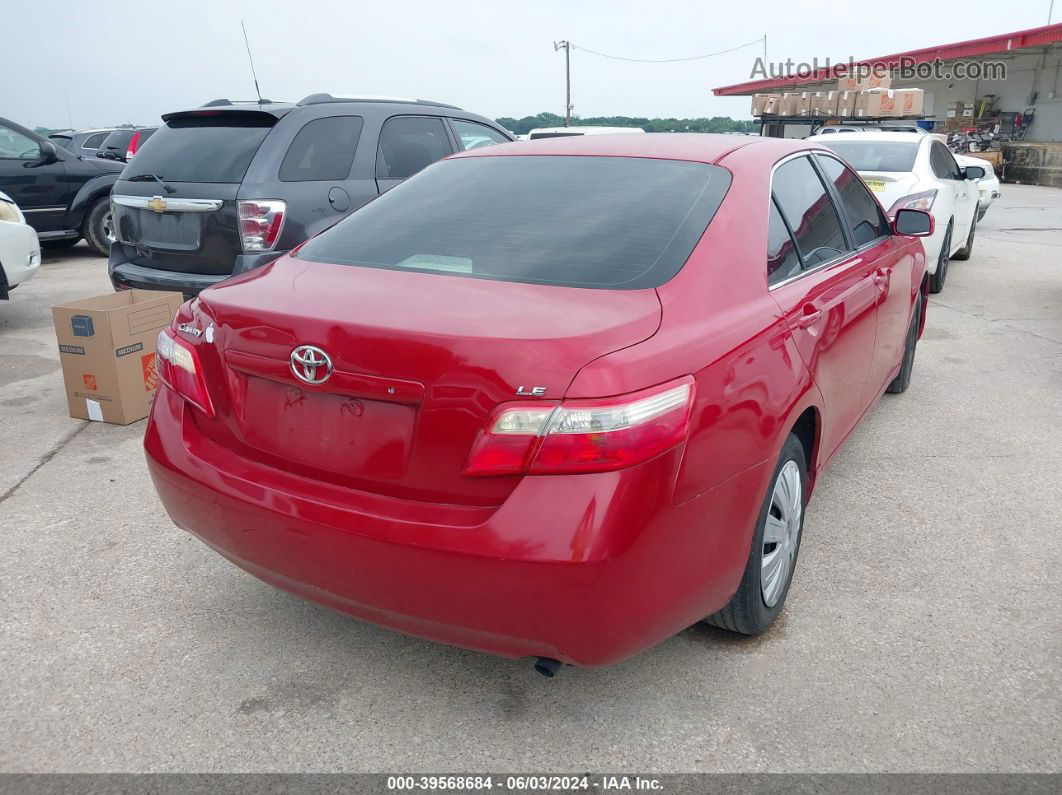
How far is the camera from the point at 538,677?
260 cm

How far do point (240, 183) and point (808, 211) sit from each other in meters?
3.28

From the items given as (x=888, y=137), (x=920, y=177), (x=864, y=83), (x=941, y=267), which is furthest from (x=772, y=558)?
(x=864, y=83)

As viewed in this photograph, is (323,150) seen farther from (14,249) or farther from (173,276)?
(14,249)

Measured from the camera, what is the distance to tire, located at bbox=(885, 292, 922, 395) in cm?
504

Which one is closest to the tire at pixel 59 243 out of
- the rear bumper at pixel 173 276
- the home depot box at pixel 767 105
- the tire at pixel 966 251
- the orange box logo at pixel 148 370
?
the rear bumper at pixel 173 276

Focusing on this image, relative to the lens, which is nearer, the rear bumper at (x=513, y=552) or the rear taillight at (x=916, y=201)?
the rear bumper at (x=513, y=552)

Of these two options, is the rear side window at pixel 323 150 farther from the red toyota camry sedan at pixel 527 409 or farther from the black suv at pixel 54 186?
the black suv at pixel 54 186

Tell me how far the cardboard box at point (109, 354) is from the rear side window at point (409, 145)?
1.79m

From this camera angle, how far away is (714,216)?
2527 millimetres

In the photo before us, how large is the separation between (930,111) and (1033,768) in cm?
4122

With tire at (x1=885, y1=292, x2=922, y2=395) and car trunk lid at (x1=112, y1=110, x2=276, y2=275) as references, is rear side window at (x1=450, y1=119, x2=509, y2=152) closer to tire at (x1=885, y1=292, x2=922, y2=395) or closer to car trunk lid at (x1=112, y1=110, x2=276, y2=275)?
car trunk lid at (x1=112, y1=110, x2=276, y2=275)

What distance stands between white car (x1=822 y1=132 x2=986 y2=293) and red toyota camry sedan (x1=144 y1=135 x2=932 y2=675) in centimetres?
532

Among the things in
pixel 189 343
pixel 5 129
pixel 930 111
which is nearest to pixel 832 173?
pixel 189 343

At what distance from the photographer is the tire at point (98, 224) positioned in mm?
10672
